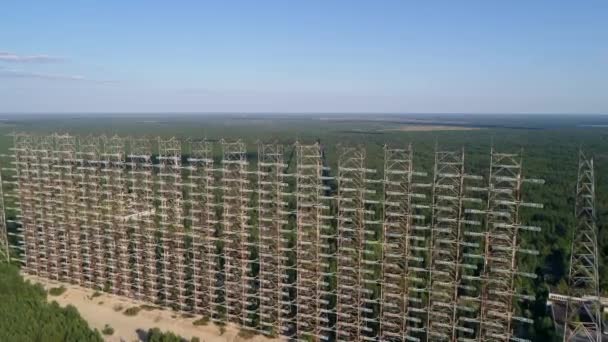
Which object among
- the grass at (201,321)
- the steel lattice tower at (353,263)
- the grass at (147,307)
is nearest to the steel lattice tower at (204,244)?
the grass at (201,321)

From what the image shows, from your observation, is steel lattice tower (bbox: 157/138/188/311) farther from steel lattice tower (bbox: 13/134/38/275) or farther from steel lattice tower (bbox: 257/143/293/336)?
steel lattice tower (bbox: 13/134/38/275)

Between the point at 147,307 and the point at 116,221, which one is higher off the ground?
the point at 116,221

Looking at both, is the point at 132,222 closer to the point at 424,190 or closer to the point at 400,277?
the point at 400,277

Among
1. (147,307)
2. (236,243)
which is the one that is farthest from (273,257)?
(147,307)

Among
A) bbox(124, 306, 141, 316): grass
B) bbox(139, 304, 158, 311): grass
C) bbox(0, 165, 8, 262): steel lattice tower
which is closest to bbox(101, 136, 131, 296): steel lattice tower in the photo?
bbox(139, 304, 158, 311): grass

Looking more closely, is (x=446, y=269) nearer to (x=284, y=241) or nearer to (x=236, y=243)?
(x=284, y=241)

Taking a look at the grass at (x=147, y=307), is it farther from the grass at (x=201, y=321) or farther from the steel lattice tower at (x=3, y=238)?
the steel lattice tower at (x=3, y=238)
